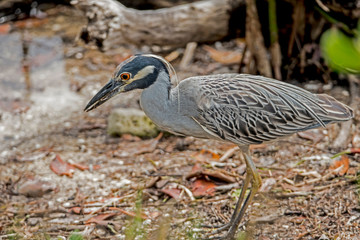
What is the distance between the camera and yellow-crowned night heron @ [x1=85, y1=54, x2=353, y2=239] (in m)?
3.83

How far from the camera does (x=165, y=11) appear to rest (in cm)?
657

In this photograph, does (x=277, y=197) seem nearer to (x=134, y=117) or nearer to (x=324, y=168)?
(x=324, y=168)

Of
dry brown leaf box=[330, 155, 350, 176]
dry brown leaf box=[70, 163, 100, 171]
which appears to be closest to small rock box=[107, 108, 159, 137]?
dry brown leaf box=[70, 163, 100, 171]

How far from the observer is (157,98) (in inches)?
153

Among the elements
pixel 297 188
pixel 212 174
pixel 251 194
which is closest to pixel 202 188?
pixel 212 174

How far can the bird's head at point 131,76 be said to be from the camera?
379 cm

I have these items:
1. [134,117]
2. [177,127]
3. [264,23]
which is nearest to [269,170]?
[177,127]

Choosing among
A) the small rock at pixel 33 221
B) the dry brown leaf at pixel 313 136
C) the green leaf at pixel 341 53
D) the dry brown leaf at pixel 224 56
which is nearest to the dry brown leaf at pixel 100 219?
the small rock at pixel 33 221

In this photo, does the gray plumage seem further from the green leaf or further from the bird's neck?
the green leaf

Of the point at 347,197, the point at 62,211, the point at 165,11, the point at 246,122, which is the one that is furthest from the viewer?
the point at 165,11

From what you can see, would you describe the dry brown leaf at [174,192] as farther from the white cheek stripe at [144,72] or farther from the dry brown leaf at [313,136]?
the dry brown leaf at [313,136]

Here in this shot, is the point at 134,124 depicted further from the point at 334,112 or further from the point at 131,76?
the point at 334,112

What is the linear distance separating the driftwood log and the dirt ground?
57cm

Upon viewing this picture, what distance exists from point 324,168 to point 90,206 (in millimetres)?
2240
